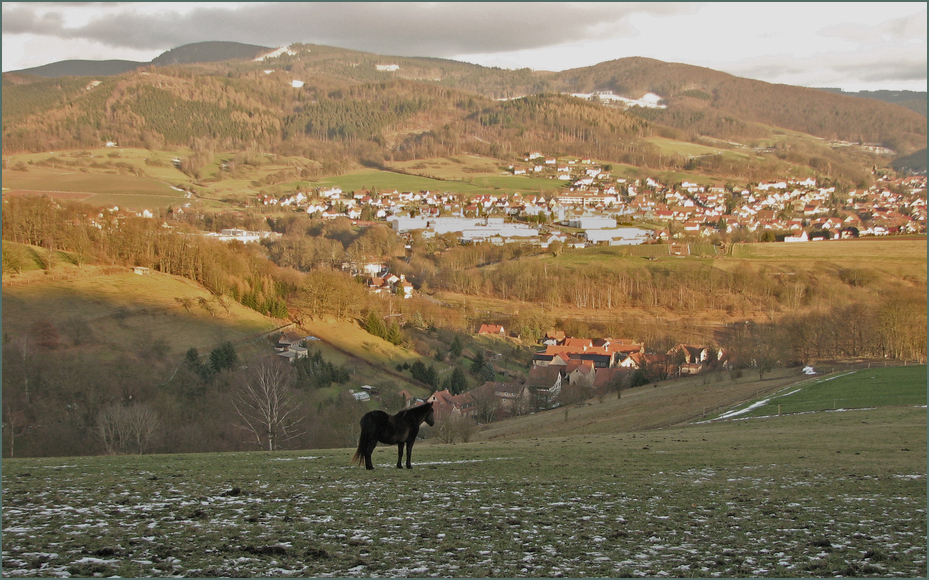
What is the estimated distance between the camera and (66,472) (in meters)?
11.5

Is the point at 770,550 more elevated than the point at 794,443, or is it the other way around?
the point at 770,550

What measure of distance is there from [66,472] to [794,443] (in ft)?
57.8

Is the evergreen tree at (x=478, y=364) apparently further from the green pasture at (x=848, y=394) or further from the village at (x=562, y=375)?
the green pasture at (x=848, y=394)

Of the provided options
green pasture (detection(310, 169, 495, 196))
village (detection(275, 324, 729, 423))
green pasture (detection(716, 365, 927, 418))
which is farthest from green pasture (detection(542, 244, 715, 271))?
green pasture (detection(716, 365, 927, 418))

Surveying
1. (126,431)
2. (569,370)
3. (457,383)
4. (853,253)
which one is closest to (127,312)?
(126,431)

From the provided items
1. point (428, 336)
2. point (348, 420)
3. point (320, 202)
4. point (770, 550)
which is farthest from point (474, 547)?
point (320, 202)

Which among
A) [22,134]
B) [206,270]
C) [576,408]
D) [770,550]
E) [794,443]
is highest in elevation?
[22,134]

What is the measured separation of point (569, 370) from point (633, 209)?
94362mm

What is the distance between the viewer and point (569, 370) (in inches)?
2414

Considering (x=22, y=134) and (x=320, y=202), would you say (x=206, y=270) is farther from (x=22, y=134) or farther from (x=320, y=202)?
(x=22, y=134)

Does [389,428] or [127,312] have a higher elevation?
[127,312]

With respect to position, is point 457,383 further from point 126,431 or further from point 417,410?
point 417,410

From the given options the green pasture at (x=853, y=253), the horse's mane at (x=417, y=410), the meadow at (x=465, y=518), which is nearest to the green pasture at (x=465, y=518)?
the meadow at (x=465, y=518)

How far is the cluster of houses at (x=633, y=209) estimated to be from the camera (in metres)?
124
